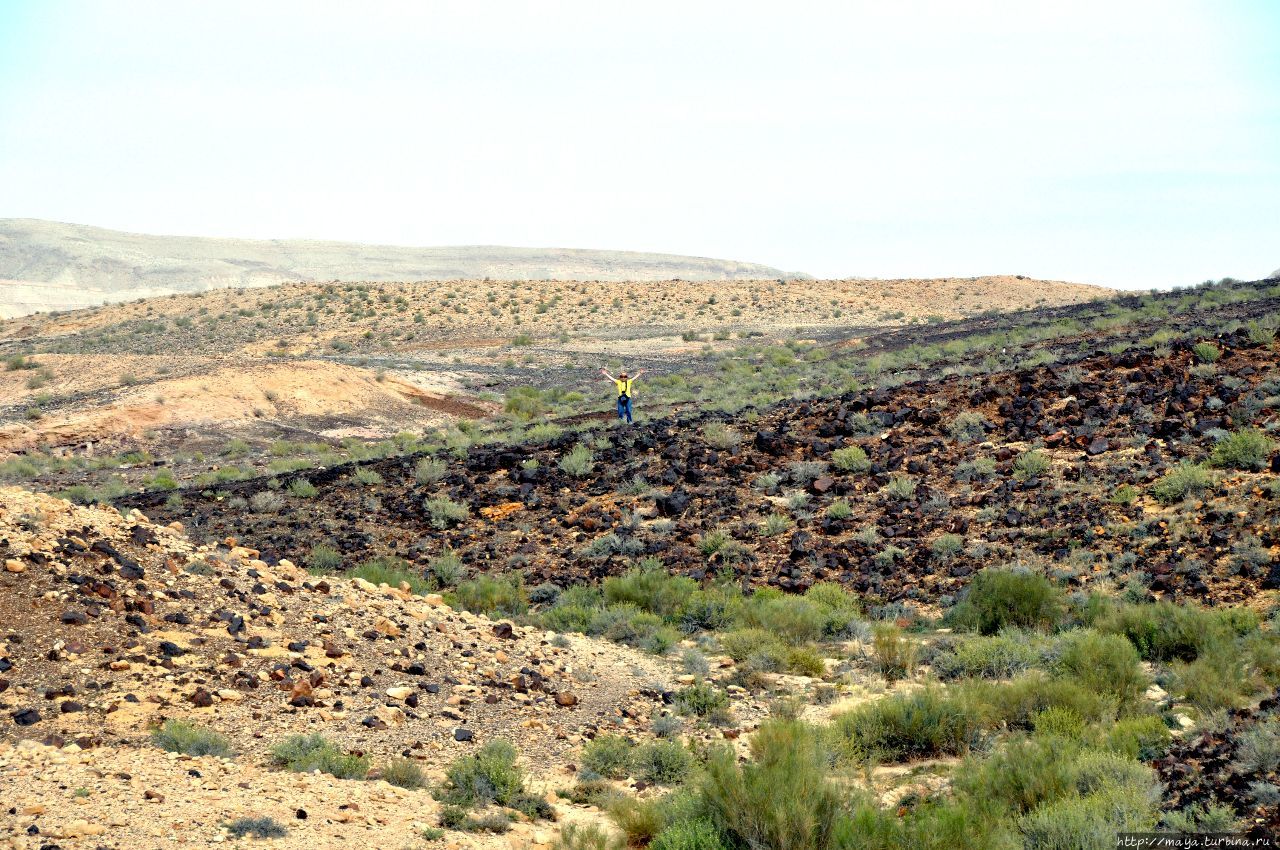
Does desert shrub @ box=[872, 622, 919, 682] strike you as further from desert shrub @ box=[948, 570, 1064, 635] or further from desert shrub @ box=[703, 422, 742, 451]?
desert shrub @ box=[703, 422, 742, 451]

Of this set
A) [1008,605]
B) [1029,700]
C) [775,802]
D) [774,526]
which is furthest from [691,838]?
[774,526]

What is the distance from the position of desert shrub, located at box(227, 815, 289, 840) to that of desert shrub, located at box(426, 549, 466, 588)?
9.12 meters

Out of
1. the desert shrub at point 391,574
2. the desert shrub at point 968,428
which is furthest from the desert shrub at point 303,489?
the desert shrub at point 968,428

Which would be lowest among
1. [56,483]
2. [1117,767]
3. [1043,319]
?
[56,483]

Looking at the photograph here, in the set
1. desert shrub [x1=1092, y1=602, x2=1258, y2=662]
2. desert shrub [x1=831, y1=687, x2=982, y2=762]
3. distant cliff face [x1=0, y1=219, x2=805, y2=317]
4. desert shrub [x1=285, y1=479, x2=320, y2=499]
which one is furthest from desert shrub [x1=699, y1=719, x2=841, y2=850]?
distant cliff face [x1=0, y1=219, x2=805, y2=317]

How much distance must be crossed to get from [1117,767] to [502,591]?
9.08 m

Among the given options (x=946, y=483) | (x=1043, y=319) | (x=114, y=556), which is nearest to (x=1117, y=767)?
(x=114, y=556)

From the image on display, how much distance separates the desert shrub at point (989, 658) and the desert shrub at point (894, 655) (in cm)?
25

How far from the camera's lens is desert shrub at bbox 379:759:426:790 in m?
7.98

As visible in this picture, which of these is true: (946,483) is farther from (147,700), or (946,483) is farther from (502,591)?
(147,700)

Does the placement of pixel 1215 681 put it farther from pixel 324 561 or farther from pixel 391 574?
pixel 324 561

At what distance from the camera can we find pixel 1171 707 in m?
8.99

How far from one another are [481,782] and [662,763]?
1503 mm

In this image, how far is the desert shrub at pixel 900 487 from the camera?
54.0 ft
